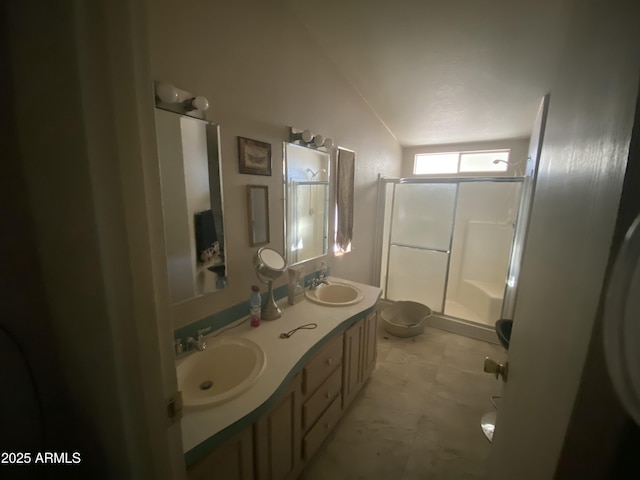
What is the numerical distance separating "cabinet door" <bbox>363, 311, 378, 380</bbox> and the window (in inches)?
103

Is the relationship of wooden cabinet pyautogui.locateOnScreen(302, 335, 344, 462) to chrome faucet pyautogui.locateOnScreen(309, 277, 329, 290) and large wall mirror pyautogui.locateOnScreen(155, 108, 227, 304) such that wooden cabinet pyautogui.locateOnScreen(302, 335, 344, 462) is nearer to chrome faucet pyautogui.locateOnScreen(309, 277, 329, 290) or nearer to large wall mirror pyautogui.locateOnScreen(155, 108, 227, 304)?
chrome faucet pyautogui.locateOnScreen(309, 277, 329, 290)

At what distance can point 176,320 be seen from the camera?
1254mm

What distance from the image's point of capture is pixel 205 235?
54.2 inches

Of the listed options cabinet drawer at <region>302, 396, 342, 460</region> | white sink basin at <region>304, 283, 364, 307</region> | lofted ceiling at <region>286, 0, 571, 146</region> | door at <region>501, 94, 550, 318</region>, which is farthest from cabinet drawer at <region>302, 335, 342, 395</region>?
lofted ceiling at <region>286, 0, 571, 146</region>

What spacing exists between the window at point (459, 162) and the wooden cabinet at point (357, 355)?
8.63 feet

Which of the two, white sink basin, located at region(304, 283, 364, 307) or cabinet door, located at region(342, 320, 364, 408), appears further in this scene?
white sink basin, located at region(304, 283, 364, 307)

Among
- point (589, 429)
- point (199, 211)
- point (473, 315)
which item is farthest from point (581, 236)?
point (473, 315)

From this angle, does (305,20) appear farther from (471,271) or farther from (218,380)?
(471,271)

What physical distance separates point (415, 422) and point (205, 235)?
1.95 meters

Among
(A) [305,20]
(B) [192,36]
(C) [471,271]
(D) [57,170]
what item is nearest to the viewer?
(D) [57,170]

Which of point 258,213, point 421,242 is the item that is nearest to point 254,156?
point 258,213

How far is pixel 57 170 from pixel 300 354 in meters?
1.11

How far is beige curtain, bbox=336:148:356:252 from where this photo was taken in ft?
7.87

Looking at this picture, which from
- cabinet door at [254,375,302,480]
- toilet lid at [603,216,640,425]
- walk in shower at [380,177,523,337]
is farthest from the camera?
walk in shower at [380,177,523,337]
